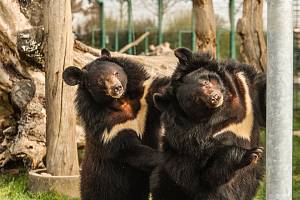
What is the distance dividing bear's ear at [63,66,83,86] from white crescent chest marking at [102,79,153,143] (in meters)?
0.50

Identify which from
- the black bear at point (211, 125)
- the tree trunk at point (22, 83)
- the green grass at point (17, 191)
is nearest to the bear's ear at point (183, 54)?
the black bear at point (211, 125)

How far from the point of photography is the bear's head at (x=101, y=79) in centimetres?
475

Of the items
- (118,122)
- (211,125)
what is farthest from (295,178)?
(211,125)

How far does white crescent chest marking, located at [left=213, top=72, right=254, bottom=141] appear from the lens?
402cm

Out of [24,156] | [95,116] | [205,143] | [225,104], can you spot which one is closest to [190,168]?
[205,143]

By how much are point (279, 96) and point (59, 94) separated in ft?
15.3

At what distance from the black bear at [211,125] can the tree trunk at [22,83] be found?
3.57 meters

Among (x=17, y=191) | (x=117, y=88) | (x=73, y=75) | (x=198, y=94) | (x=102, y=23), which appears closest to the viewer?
(x=198, y=94)

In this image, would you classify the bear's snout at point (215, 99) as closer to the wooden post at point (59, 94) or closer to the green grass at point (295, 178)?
the green grass at point (295, 178)

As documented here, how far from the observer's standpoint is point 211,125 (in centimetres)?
396

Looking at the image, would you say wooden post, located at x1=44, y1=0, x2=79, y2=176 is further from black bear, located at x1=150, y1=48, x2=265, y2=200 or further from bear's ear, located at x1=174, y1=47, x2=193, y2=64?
bear's ear, located at x1=174, y1=47, x2=193, y2=64

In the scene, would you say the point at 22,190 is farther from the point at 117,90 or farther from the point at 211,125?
the point at 211,125

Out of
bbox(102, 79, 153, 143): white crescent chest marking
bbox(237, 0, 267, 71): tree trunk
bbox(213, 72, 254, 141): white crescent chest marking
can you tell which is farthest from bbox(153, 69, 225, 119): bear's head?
bbox(237, 0, 267, 71): tree trunk

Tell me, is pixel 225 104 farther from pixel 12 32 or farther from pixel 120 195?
pixel 12 32
